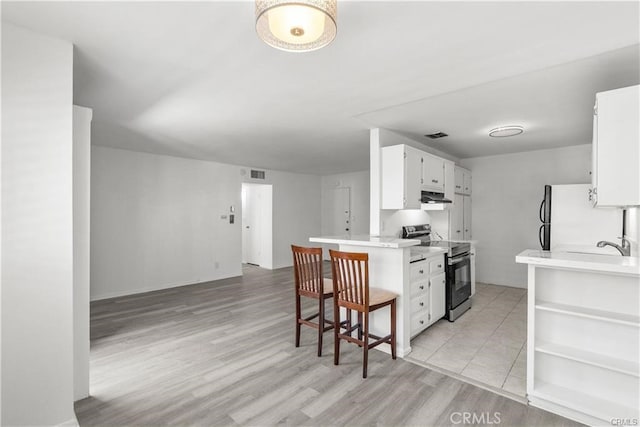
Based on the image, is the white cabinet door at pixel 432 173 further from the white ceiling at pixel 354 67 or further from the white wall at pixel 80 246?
the white wall at pixel 80 246

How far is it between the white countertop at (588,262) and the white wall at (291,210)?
5682 millimetres

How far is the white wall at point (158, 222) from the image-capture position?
485 centimetres

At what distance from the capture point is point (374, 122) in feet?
11.8

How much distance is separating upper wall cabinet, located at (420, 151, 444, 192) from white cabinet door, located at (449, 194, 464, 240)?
35.5 inches

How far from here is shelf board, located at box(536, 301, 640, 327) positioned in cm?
186

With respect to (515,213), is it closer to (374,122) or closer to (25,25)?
(374,122)

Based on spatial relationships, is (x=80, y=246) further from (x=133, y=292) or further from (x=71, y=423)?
(x=133, y=292)

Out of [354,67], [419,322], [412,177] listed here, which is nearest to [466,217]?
[412,177]

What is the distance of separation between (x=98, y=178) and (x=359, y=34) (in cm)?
477

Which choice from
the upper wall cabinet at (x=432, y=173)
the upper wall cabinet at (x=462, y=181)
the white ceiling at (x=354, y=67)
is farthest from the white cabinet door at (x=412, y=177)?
the upper wall cabinet at (x=462, y=181)

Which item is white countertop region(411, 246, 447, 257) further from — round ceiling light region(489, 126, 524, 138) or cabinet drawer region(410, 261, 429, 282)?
round ceiling light region(489, 126, 524, 138)

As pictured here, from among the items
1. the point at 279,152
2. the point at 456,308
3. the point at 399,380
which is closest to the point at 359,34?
the point at 399,380

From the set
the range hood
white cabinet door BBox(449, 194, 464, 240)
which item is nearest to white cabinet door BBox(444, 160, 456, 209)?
the range hood

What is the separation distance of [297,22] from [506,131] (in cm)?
349
